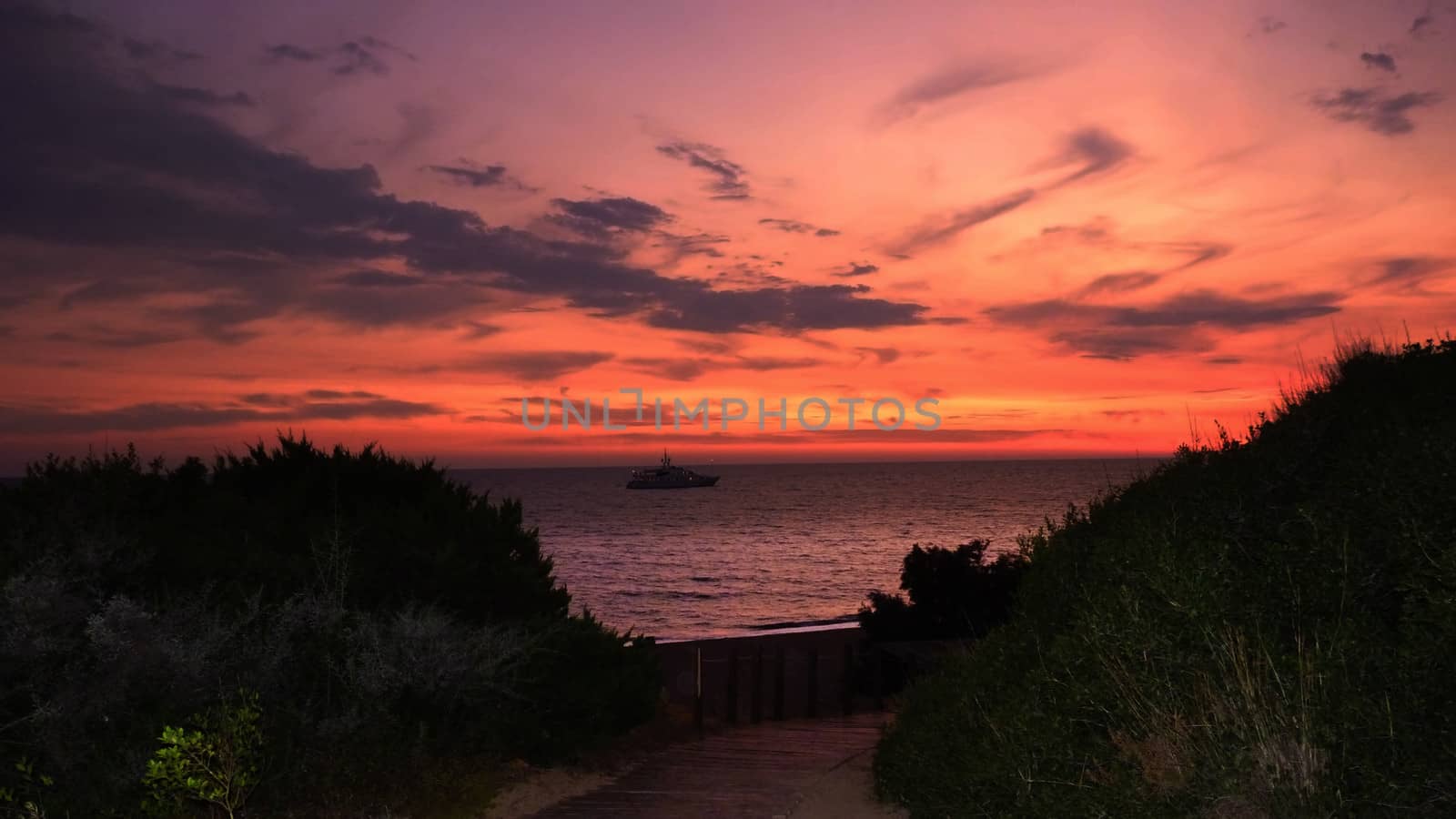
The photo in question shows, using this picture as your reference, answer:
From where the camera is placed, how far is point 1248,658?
693cm

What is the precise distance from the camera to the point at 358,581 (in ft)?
38.3

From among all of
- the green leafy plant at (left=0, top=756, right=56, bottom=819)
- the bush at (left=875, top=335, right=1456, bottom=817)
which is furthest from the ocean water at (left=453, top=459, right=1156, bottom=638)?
the green leafy plant at (left=0, top=756, right=56, bottom=819)

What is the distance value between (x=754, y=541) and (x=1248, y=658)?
80.2 meters

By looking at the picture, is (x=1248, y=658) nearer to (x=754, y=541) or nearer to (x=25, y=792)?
(x=25, y=792)

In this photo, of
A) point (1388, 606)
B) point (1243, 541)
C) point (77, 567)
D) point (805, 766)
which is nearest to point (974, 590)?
point (805, 766)

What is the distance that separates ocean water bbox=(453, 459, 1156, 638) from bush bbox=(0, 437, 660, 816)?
625 centimetres

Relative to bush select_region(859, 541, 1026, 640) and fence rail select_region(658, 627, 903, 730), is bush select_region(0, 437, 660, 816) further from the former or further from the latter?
bush select_region(859, 541, 1026, 640)

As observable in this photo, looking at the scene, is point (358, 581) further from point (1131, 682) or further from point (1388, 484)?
point (1388, 484)

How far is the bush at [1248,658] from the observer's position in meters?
5.70

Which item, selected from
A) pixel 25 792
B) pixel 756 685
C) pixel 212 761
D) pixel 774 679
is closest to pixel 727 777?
pixel 212 761

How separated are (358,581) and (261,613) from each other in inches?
54.3

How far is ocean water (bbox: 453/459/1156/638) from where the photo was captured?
50875mm

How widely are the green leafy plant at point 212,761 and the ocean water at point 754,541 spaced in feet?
27.2

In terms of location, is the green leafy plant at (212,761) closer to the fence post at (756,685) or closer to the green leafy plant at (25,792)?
the green leafy plant at (25,792)
